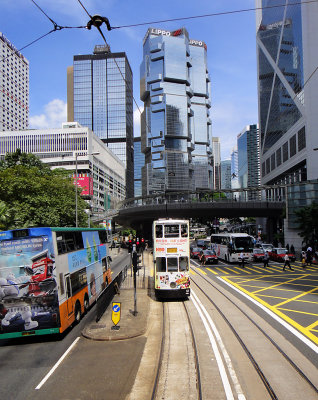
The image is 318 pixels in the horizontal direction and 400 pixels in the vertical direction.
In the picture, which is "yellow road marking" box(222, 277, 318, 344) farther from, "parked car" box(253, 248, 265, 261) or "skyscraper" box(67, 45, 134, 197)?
"skyscraper" box(67, 45, 134, 197)

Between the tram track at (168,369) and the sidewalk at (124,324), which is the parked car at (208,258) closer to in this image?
the sidewalk at (124,324)

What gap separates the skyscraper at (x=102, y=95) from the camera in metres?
186

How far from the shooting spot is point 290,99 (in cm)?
8088

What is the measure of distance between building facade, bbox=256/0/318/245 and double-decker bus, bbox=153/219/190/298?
36.1 metres

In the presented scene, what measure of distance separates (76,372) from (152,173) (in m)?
160

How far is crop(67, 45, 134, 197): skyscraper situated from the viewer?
185750mm

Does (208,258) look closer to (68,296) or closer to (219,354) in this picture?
(68,296)

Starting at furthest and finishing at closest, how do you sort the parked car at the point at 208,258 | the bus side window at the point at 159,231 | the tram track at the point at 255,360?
1. the parked car at the point at 208,258
2. the bus side window at the point at 159,231
3. the tram track at the point at 255,360

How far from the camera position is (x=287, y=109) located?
8338 cm

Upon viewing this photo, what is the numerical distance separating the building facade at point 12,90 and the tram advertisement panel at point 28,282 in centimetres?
17177

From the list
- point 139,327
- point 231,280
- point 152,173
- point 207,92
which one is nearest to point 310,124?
point 231,280

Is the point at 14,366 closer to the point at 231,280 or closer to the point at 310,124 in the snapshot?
the point at 231,280

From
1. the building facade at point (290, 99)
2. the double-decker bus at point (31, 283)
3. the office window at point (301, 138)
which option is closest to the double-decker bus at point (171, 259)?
the double-decker bus at point (31, 283)

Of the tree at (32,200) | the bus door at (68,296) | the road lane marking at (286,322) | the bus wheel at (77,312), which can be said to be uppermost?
the tree at (32,200)
